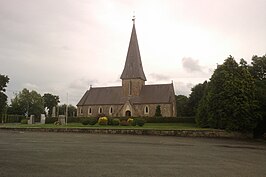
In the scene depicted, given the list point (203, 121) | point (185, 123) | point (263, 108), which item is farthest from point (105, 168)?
point (185, 123)

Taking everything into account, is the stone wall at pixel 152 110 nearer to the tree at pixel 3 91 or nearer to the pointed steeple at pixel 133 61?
the pointed steeple at pixel 133 61

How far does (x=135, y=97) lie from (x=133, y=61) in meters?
8.74

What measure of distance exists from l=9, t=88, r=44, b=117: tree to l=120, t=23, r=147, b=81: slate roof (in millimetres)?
39180

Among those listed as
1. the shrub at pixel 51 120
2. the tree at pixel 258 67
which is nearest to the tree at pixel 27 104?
the shrub at pixel 51 120

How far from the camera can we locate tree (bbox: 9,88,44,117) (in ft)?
307

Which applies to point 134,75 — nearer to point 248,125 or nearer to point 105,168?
point 248,125

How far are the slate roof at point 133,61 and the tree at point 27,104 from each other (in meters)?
39.2

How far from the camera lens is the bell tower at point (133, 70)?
68.9 m

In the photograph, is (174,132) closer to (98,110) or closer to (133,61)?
(133,61)

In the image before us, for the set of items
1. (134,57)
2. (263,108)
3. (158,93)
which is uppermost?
(134,57)

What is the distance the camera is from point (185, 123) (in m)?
54.0

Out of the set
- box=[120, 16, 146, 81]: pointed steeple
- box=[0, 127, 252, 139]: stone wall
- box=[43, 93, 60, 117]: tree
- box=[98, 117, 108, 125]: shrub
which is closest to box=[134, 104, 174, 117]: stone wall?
box=[120, 16, 146, 81]: pointed steeple

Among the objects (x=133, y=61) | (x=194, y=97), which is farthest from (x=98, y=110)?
(x=194, y=97)

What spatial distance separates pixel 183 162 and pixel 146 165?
2.01 meters
